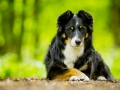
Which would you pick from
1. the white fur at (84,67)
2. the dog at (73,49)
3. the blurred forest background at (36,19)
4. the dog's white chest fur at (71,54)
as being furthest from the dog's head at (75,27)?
the blurred forest background at (36,19)

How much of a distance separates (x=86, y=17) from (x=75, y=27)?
11.5 inches

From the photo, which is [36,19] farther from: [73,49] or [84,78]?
[84,78]

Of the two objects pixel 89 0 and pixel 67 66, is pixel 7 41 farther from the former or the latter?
pixel 67 66

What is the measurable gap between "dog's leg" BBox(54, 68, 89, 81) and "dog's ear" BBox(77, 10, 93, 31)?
0.95m

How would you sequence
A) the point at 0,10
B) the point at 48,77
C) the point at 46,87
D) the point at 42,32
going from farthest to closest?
the point at 42,32 → the point at 0,10 → the point at 48,77 → the point at 46,87

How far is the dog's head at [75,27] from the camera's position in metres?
8.09

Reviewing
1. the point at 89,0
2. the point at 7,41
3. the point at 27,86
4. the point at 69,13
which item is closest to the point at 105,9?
the point at 89,0

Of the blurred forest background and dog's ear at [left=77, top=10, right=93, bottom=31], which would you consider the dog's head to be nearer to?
dog's ear at [left=77, top=10, right=93, bottom=31]

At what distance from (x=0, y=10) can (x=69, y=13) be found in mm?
12588

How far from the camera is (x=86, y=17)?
27.3 feet

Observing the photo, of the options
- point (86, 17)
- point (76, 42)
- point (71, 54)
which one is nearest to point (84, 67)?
point (71, 54)

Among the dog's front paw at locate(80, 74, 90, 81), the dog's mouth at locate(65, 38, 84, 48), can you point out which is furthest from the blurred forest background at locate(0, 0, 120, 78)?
the dog's front paw at locate(80, 74, 90, 81)

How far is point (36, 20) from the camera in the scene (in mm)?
21094

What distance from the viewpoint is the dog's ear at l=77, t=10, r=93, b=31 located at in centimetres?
830
